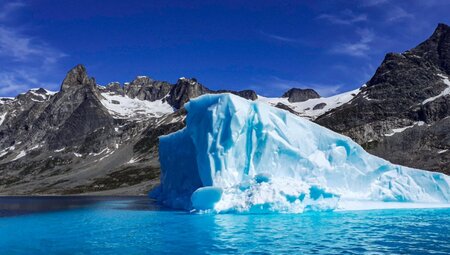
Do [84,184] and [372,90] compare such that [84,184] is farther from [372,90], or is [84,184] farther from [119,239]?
[119,239]

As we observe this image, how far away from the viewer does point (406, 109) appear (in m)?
148

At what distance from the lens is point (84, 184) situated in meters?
152

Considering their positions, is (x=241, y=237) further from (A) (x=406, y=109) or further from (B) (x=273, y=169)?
(A) (x=406, y=109)

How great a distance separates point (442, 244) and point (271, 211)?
49.8ft

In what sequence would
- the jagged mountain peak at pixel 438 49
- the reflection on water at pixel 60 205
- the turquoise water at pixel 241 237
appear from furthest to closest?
→ the jagged mountain peak at pixel 438 49 → the reflection on water at pixel 60 205 → the turquoise water at pixel 241 237

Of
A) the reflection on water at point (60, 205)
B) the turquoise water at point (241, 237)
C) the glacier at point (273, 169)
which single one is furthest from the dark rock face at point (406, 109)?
the turquoise water at point (241, 237)

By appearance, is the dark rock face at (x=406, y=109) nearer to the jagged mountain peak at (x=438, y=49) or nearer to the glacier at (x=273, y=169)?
→ the jagged mountain peak at (x=438, y=49)

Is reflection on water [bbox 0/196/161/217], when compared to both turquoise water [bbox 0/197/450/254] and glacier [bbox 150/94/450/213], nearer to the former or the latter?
glacier [bbox 150/94/450/213]

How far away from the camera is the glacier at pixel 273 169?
A: 32969 mm

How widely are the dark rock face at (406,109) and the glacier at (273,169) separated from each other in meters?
75.2

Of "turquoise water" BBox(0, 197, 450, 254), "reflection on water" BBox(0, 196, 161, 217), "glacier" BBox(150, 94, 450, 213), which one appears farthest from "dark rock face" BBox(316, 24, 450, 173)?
"turquoise water" BBox(0, 197, 450, 254)

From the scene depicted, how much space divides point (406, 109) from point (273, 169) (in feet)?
409

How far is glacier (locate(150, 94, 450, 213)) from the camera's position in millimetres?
32969

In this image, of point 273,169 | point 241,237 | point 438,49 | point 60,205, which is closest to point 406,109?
point 438,49
